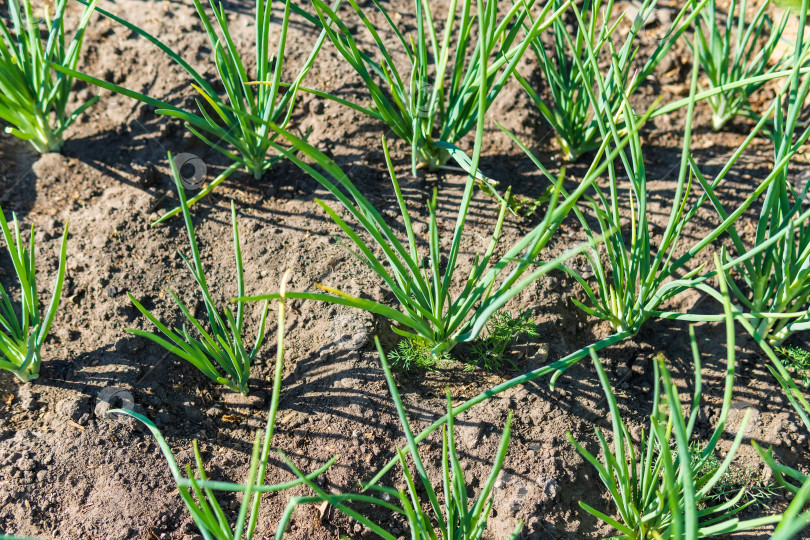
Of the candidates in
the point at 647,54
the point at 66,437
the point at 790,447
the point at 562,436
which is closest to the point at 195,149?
the point at 66,437

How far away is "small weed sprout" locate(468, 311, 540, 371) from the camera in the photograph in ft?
5.48

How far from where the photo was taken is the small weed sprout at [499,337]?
5.48 feet

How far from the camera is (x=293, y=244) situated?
189 cm

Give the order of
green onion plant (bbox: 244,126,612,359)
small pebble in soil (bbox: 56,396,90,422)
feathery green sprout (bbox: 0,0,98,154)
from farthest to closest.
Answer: feathery green sprout (bbox: 0,0,98,154)
small pebble in soil (bbox: 56,396,90,422)
green onion plant (bbox: 244,126,612,359)

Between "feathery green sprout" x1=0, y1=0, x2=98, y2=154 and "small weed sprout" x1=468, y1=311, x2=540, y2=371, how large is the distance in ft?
4.74

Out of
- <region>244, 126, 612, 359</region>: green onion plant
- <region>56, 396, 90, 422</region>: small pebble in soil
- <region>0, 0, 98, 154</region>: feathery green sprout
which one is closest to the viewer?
<region>244, 126, 612, 359</region>: green onion plant

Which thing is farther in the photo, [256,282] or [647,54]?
[647,54]

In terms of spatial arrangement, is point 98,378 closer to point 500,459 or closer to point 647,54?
point 500,459

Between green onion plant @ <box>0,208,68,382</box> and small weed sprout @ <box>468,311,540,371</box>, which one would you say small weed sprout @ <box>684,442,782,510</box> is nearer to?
small weed sprout @ <box>468,311,540,371</box>

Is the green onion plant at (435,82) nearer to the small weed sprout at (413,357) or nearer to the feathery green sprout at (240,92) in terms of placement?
the feathery green sprout at (240,92)

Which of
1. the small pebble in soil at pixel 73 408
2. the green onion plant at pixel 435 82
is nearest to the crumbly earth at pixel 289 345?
the small pebble in soil at pixel 73 408

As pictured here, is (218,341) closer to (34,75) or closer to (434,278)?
(434,278)

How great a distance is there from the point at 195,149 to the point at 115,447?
1.05m

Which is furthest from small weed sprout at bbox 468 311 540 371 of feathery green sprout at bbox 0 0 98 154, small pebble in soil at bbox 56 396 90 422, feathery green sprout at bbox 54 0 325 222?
feathery green sprout at bbox 0 0 98 154
